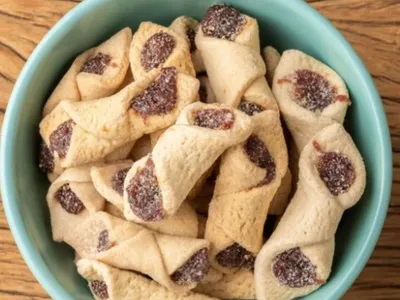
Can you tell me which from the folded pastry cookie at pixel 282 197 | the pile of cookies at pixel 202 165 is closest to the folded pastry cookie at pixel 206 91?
the pile of cookies at pixel 202 165

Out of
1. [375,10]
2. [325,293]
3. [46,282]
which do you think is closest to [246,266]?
[325,293]

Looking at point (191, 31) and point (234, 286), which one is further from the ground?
point (191, 31)

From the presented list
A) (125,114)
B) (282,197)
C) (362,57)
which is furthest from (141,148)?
(362,57)

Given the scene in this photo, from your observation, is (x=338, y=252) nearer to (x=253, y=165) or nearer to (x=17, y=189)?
(x=253, y=165)

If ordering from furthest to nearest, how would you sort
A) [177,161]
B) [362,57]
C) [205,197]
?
[362,57], [205,197], [177,161]

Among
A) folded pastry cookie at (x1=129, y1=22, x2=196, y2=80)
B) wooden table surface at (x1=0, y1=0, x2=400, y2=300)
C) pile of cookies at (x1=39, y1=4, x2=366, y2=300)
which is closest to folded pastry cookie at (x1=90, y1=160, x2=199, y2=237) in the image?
pile of cookies at (x1=39, y1=4, x2=366, y2=300)

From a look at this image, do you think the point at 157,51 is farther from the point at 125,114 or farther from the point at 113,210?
the point at 113,210

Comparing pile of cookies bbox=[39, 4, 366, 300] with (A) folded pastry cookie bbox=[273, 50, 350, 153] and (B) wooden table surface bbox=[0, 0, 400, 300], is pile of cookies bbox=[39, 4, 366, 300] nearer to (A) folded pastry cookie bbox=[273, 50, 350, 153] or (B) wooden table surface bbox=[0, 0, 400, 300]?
(A) folded pastry cookie bbox=[273, 50, 350, 153]
